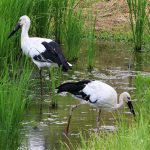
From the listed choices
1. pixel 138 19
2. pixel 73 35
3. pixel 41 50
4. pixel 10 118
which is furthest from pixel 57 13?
pixel 10 118

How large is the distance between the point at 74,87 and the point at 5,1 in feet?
8.31

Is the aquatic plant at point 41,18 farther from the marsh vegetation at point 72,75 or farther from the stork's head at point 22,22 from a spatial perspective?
the stork's head at point 22,22

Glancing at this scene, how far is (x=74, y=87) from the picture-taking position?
31.1 ft

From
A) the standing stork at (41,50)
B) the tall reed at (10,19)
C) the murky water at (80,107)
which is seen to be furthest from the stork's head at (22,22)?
the murky water at (80,107)

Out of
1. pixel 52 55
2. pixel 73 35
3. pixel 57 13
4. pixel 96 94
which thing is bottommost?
pixel 96 94

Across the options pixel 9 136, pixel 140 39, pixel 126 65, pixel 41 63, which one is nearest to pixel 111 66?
pixel 126 65

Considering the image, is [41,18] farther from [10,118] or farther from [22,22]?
[10,118]

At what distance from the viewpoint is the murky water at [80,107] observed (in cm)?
864

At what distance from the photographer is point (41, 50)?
37.0ft

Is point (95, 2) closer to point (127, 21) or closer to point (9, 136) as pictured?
point (127, 21)

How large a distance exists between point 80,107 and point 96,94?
888 millimetres

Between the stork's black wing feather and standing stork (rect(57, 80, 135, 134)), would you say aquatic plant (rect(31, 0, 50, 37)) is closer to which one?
the stork's black wing feather

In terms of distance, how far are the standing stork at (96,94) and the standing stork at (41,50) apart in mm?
1306

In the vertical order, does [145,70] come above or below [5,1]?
below
